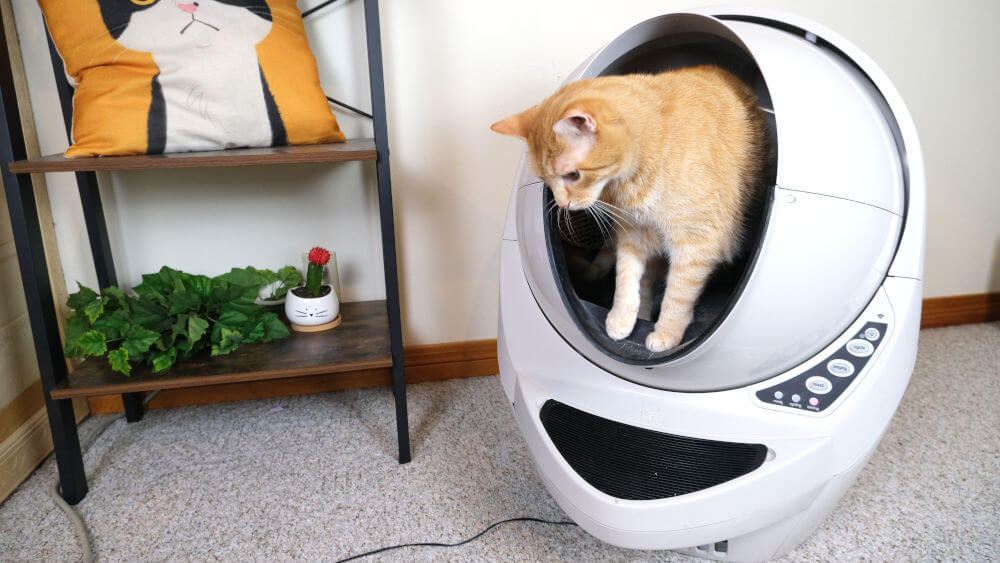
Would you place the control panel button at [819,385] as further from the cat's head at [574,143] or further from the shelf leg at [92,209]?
the shelf leg at [92,209]

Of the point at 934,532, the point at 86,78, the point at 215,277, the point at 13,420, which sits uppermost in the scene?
the point at 86,78

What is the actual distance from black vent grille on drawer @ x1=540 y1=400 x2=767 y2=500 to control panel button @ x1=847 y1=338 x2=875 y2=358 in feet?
0.57

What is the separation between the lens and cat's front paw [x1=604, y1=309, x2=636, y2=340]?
0.91m

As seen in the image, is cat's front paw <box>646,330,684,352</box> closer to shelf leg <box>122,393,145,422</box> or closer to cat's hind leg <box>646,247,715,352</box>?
cat's hind leg <box>646,247,715,352</box>

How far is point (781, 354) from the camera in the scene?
0.79 metres

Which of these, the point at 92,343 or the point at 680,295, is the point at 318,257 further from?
the point at 680,295

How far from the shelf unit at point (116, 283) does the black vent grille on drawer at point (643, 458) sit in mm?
404

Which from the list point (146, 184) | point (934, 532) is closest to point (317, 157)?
point (146, 184)

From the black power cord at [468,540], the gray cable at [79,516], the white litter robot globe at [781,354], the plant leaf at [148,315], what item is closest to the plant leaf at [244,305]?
the plant leaf at [148,315]

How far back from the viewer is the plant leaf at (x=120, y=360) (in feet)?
3.45

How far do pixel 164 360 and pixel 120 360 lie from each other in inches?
2.6

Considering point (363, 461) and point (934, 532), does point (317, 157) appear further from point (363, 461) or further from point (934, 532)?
point (934, 532)

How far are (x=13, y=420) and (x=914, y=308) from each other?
153cm

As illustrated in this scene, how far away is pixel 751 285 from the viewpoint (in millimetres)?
744
